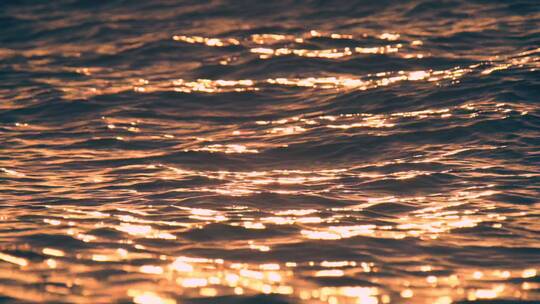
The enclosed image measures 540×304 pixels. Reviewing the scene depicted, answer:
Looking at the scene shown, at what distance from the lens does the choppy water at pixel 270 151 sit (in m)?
6.57

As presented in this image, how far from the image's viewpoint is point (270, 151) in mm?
10258

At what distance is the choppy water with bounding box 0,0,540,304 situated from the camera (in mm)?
6574

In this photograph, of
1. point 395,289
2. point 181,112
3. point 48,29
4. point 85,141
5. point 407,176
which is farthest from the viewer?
point 48,29

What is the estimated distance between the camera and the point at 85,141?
10922 mm

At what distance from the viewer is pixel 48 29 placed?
1669cm

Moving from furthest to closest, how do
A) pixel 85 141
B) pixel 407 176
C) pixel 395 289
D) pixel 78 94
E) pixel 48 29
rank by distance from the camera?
pixel 48 29 < pixel 78 94 < pixel 85 141 < pixel 407 176 < pixel 395 289

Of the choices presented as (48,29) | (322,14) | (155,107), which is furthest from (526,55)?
(48,29)

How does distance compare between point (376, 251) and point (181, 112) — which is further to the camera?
point (181, 112)

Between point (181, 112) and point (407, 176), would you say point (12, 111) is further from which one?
point (407, 176)

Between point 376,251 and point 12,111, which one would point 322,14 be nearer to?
point 12,111

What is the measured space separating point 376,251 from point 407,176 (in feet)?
7.06

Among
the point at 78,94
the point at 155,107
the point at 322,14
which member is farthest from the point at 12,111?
the point at 322,14

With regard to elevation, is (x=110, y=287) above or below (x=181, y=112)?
below

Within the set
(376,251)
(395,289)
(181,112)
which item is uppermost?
(181,112)
